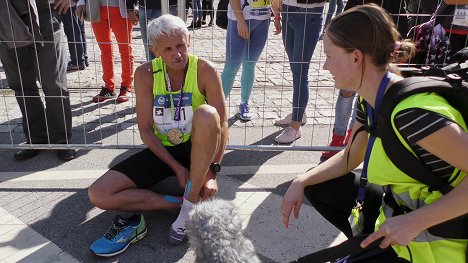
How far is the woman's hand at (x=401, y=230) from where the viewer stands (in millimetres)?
1575

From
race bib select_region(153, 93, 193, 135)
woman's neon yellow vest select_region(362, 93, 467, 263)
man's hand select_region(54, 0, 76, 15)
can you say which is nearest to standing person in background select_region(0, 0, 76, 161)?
man's hand select_region(54, 0, 76, 15)

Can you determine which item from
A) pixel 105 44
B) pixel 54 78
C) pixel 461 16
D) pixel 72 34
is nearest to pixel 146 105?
pixel 54 78

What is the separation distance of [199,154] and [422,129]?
4.86ft

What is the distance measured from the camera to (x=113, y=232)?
106 inches

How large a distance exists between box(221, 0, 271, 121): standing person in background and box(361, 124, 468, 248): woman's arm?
2672 millimetres

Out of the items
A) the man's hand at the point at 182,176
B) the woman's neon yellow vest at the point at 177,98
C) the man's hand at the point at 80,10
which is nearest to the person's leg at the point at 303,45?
the woman's neon yellow vest at the point at 177,98

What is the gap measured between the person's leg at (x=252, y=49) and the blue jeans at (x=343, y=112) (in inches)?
34.8

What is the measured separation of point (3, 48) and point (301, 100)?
2417 millimetres

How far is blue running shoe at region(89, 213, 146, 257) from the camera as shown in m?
2.63

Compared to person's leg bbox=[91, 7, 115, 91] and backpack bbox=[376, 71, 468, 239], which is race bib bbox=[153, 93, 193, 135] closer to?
backpack bbox=[376, 71, 468, 239]

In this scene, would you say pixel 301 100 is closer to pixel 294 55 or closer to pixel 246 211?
pixel 294 55

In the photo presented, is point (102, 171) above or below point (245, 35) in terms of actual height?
below

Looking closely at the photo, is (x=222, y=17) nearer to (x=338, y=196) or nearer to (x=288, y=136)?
(x=288, y=136)

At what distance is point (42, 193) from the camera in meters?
3.33
